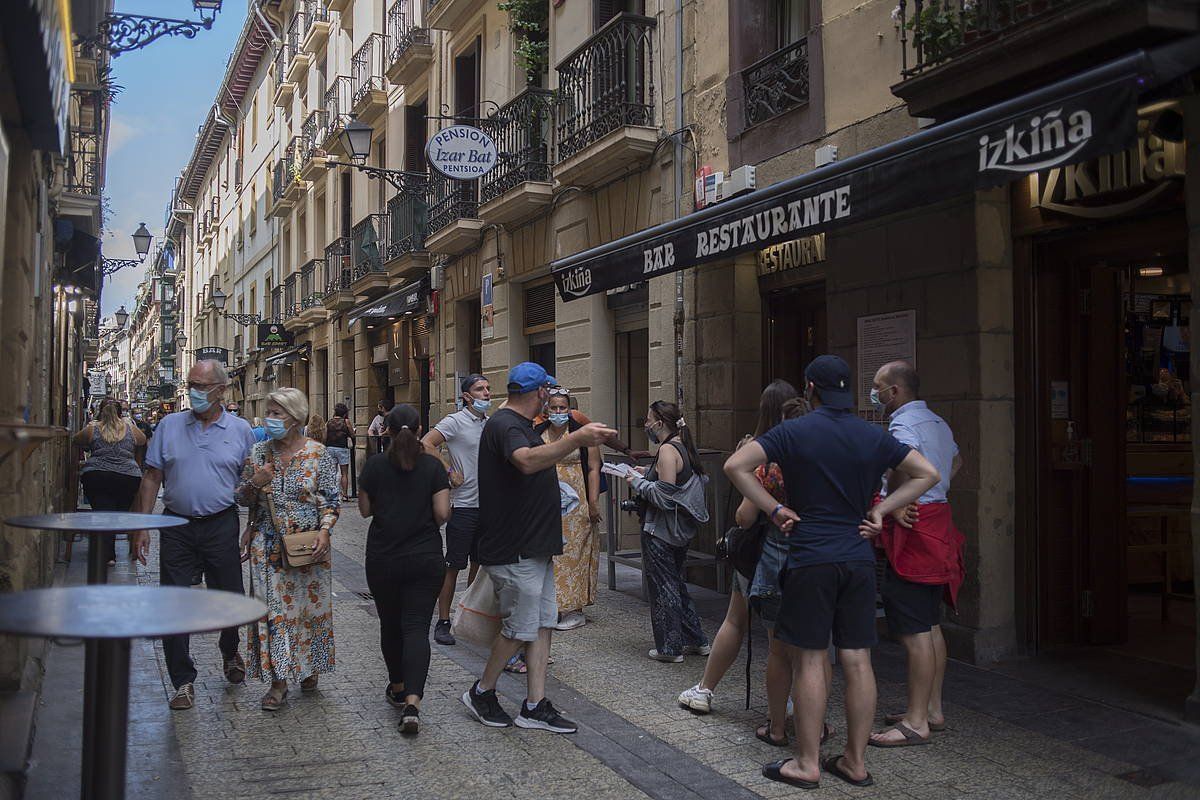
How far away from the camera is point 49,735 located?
5059 millimetres

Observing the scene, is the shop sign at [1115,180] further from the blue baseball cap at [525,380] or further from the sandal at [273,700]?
the sandal at [273,700]

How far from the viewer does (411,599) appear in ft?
17.5

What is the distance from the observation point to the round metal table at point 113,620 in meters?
2.34

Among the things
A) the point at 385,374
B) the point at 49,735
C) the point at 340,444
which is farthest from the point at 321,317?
the point at 49,735

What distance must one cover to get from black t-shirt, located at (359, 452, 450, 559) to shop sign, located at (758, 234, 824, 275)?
13.7 ft

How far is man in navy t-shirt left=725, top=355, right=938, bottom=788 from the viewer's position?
4.37 metres

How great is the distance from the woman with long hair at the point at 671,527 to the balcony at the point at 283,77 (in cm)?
2522

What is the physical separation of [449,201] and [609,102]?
17.9 ft

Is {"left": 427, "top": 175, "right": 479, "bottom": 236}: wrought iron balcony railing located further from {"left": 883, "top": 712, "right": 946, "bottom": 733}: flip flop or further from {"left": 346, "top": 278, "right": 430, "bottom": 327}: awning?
{"left": 883, "top": 712, "right": 946, "bottom": 733}: flip flop

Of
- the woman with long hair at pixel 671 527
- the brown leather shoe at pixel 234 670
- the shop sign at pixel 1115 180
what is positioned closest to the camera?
the shop sign at pixel 1115 180

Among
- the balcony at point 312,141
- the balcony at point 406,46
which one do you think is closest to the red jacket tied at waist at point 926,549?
the balcony at point 406,46

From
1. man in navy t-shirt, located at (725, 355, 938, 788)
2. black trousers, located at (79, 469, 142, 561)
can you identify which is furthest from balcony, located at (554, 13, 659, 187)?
man in navy t-shirt, located at (725, 355, 938, 788)

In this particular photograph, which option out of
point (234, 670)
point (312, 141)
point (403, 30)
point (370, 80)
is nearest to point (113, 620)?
point (234, 670)

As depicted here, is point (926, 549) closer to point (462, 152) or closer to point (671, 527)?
point (671, 527)
